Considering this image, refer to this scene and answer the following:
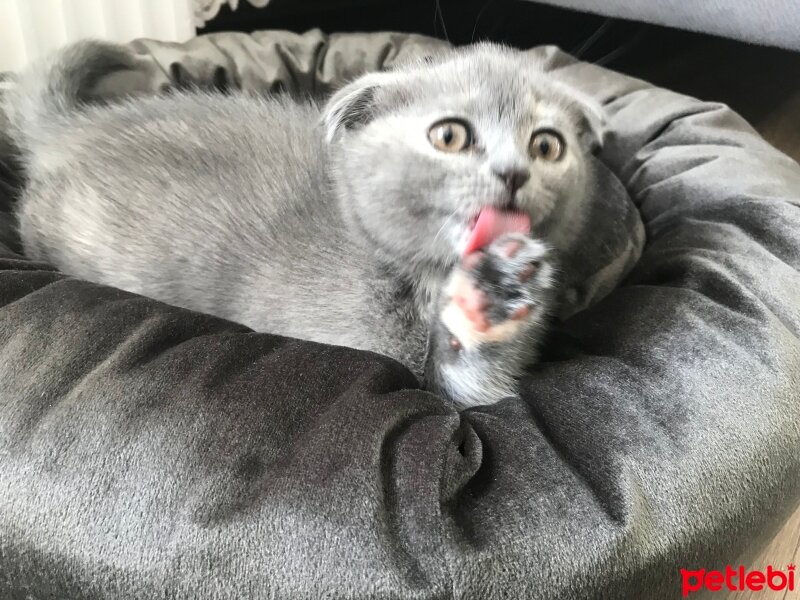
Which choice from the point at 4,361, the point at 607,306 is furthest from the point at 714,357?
the point at 4,361

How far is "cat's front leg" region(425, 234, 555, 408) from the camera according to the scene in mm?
692

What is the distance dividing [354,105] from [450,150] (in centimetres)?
19

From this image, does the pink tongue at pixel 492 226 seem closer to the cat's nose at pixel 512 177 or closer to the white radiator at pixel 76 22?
the cat's nose at pixel 512 177

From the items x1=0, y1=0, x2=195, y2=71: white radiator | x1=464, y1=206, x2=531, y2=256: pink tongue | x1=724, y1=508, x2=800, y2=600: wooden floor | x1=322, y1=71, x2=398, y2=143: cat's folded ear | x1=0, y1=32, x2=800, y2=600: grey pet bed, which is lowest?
x1=724, y1=508, x2=800, y2=600: wooden floor

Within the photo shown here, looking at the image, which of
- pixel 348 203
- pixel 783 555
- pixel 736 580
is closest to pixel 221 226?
pixel 348 203

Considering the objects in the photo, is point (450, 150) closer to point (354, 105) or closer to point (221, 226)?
point (354, 105)

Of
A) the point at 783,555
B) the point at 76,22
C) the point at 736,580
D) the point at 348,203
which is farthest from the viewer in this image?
the point at 76,22

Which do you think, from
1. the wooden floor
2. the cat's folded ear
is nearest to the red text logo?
the wooden floor

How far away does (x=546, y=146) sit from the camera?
2.71 ft

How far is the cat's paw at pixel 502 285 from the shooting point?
688 millimetres

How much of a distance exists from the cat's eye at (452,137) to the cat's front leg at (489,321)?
14 centimetres

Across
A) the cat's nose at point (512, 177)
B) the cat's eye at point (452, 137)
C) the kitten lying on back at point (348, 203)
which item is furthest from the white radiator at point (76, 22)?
the cat's nose at point (512, 177)

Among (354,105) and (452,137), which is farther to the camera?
(354,105)

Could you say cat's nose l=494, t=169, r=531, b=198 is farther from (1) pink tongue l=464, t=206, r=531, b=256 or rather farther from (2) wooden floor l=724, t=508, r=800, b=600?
(2) wooden floor l=724, t=508, r=800, b=600
